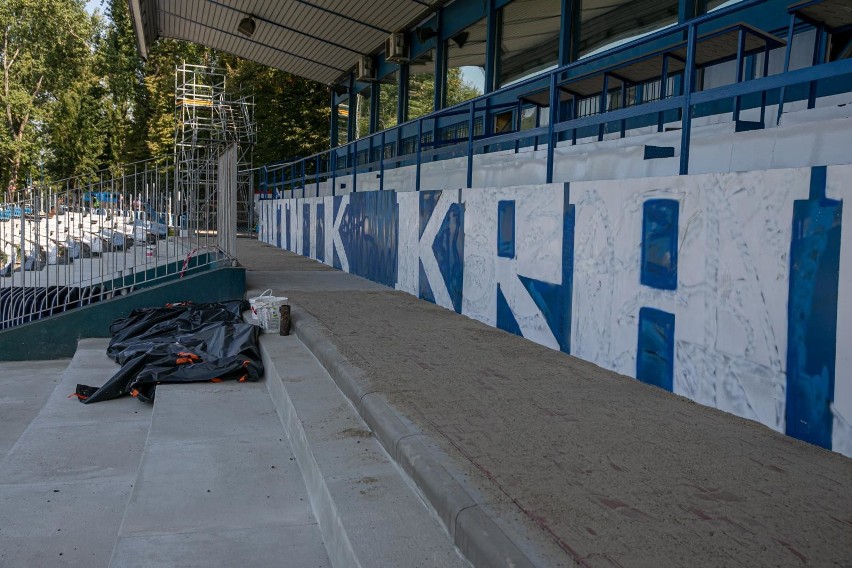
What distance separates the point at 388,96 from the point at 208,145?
374 inches

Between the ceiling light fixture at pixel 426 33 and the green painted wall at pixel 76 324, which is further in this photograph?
the ceiling light fixture at pixel 426 33

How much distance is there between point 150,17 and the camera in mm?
21344

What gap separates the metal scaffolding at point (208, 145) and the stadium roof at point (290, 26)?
327 centimetres

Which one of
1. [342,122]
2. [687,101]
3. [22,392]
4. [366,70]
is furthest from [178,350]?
[342,122]

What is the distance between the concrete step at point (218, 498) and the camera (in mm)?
3672

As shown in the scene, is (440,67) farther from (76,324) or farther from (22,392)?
(22,392)

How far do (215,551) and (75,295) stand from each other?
775cm

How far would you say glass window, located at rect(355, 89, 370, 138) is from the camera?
2500 centimetres

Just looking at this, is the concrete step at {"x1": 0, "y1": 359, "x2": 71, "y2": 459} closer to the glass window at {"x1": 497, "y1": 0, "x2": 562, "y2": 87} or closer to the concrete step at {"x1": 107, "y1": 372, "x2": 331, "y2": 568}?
the concrete step at {"x1": 107, "y1": 372, "x2": 331, "y2": 568}

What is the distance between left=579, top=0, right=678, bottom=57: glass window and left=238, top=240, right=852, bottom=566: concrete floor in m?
6.11

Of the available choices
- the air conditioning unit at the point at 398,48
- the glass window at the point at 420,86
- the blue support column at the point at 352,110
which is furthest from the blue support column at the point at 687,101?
the blue support column at the point at 352,110

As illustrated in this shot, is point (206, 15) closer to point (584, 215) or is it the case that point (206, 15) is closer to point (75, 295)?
point (75, 295)

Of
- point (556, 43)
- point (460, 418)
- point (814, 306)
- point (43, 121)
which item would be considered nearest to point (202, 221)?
point (556, 43)

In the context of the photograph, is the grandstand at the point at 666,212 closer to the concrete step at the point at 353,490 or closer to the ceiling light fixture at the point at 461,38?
the ceiling light fixture at the point at 461,38
